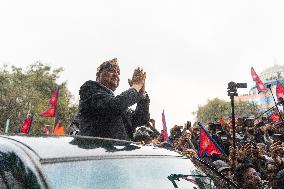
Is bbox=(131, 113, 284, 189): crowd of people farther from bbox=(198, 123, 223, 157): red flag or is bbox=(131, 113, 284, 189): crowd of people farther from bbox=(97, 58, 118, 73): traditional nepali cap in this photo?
bbox=(97, 58, 118, 73): traditional nepali cap

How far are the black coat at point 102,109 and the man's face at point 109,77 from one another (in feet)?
0.87

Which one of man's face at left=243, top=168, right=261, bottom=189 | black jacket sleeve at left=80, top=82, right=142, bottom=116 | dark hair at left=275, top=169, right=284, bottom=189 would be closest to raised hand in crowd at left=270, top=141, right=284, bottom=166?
dark hair at left=275, top=169, right=284, bottom=189

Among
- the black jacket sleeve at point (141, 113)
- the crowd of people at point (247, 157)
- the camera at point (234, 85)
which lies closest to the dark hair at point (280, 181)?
the crowd of people at point (247, 157)

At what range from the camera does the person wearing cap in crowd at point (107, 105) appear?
125 inches

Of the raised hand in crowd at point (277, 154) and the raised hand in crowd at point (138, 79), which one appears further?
the raised hand in crowd at point (277, 154)

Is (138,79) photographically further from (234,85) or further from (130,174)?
(234,85)

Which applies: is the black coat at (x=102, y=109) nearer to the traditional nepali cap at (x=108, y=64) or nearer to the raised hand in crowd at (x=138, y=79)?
the raised hand in crowd at (x=138, y=79)

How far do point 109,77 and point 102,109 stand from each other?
50 centimetres

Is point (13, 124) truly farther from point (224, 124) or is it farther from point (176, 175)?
point (176, 175)

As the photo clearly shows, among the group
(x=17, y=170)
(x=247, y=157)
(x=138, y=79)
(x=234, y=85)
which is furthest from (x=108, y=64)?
(x=247, y=157)

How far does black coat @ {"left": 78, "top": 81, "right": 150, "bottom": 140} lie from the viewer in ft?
10.4

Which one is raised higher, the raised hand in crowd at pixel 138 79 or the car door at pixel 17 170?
the raised hand in crowd at pixel 138 79

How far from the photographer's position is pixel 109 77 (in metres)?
3.62

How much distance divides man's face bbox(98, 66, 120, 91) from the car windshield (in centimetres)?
139
